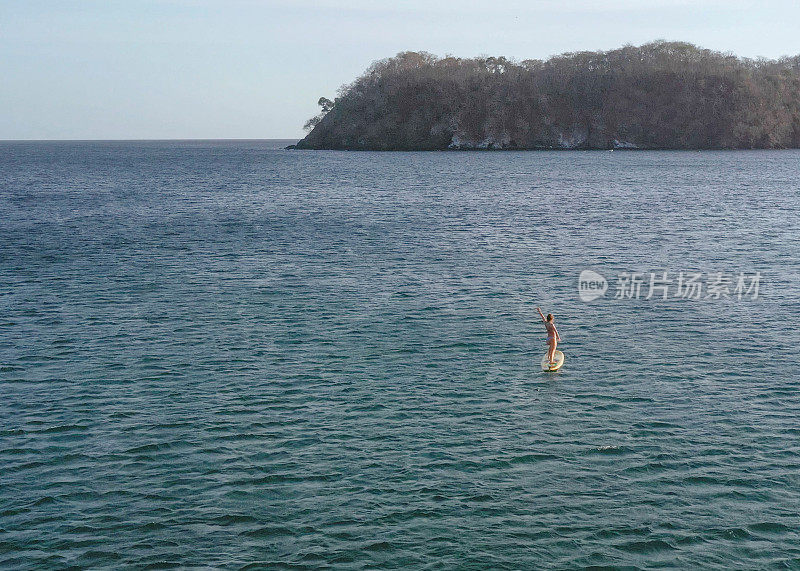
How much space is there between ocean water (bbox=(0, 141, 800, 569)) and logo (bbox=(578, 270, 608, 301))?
2.47 feet

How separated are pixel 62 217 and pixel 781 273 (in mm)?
79055

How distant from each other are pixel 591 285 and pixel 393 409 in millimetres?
26270

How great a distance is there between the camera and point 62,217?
9594 centimetres

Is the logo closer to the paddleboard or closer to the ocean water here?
the ocean water

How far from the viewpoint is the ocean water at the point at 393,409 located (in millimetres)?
21672

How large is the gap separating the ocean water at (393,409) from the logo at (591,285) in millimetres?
752

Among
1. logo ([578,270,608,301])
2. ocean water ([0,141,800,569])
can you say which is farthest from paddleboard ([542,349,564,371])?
logo ([578,270,608,301])

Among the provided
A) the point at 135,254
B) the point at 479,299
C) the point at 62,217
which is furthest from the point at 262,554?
the point at 62,217

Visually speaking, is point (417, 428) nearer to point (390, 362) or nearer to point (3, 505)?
point (390, 362)

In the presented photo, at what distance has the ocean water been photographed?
21.7m
